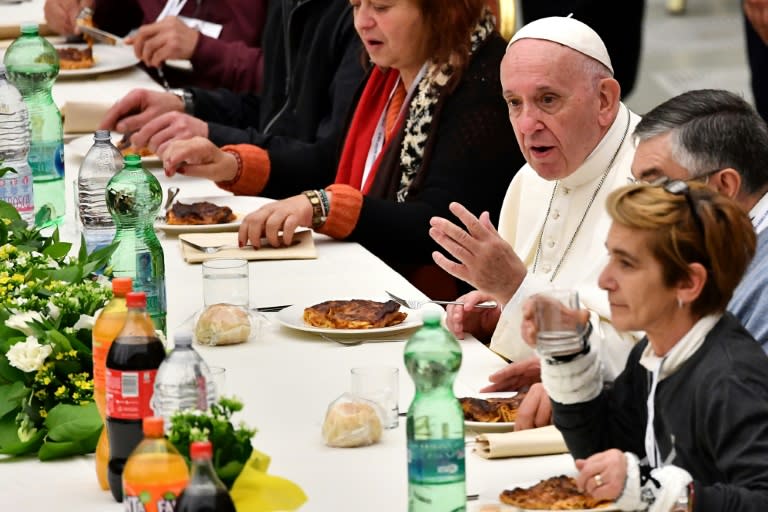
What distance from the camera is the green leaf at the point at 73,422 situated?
2.26m

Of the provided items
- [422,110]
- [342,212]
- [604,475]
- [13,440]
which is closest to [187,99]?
[422,110]

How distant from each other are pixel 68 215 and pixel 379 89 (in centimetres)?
95

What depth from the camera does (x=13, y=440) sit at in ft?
7.58

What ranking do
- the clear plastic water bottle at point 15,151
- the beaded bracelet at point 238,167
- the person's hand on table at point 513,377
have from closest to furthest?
the person's hand on table at point 513,377 < the clear plastic water bottle at point 15,151 < the beaded bracelet at point 238,167

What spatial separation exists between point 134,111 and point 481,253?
7.94ft

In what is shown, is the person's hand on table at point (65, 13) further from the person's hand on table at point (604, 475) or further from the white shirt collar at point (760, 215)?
the person's hand on table at point (604, 475)

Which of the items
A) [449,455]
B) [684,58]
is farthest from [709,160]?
[684,58]

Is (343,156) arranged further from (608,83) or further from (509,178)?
(608,83)

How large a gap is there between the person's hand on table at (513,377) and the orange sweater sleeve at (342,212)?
1.17 m

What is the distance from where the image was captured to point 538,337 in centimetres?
203

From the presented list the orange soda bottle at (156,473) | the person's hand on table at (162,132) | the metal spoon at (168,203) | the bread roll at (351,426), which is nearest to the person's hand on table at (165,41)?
the person's hand on table at (162,132)

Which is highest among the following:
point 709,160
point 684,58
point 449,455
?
point 709,160

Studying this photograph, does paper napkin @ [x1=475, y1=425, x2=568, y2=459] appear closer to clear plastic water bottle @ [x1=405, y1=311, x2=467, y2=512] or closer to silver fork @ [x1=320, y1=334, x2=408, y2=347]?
clear plastic water bottle @ [x1=405, y1=311, x2=467, y2=512]

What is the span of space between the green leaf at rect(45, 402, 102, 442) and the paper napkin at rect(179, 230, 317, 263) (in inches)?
49.4
